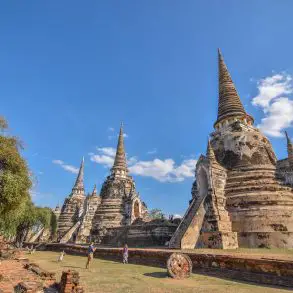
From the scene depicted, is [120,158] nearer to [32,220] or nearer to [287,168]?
[32,220]

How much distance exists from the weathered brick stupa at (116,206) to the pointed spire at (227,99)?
1652 centimetres

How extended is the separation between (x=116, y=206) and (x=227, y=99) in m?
20.4

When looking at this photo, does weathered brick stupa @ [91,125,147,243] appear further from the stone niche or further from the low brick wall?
the low brick wall

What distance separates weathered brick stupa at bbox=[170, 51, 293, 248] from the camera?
Answer: 1842cm

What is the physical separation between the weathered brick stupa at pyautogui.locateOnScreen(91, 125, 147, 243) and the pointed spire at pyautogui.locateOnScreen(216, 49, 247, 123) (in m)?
16.5

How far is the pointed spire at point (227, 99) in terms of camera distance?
95.2 ft

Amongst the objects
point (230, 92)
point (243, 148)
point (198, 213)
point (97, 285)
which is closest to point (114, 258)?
point (198, 213)

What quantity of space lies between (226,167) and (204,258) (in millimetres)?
14655

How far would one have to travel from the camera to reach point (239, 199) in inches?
815

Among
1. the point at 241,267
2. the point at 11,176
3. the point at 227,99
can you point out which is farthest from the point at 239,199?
the point at 11,176

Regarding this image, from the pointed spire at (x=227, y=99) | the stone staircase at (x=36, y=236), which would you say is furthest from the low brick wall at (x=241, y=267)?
the stone staircase at (x=36, y=236)

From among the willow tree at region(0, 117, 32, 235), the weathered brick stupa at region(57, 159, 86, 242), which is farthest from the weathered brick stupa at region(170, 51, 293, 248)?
the weathered brick stupa at region(57, 159, 86, 242)

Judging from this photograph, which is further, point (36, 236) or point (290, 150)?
point (36, 236)

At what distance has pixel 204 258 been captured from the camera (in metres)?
10.9
